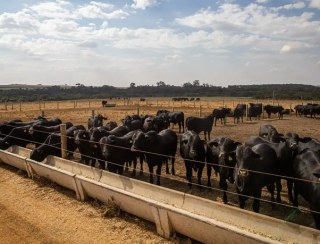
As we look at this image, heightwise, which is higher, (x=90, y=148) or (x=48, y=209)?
(x=90, y=148)

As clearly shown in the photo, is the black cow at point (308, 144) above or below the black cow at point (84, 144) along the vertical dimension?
above

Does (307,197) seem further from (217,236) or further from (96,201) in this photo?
(96,201)

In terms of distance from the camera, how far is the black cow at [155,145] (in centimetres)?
1148

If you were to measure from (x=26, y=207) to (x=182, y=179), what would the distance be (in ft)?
16.6

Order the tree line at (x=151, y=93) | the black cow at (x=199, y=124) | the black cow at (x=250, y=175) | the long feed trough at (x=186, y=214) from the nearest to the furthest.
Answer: the long feed trough at (x=186, y=214) → the black cow at (x=250, y=175) → the black cow at (x=199, y=124) → the tree line at (x=151, y=93)

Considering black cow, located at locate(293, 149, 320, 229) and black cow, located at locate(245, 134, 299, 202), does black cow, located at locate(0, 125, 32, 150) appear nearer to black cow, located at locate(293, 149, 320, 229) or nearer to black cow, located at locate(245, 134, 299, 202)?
black cow, located at locate(245, 134, 299, 202)

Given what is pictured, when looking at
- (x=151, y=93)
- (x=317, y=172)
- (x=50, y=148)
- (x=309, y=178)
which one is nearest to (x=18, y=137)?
(x=50, y=148)

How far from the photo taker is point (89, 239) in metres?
7.26

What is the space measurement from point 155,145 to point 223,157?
10.2ft

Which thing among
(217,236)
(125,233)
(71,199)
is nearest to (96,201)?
(71,199)

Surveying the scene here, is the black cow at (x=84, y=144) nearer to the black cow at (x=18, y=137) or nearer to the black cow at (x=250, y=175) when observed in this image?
the black cow at (x=18, y=137)

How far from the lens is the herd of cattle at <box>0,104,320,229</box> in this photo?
8.12 meters

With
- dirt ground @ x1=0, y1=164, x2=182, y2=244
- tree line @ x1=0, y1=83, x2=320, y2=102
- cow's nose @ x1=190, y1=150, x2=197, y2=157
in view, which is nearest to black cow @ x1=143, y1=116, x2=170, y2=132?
cow's nose @ x1=190, y1=150, x2=197, y2=157

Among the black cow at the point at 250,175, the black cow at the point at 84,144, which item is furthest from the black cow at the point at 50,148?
the black cow at the point at 250,175
